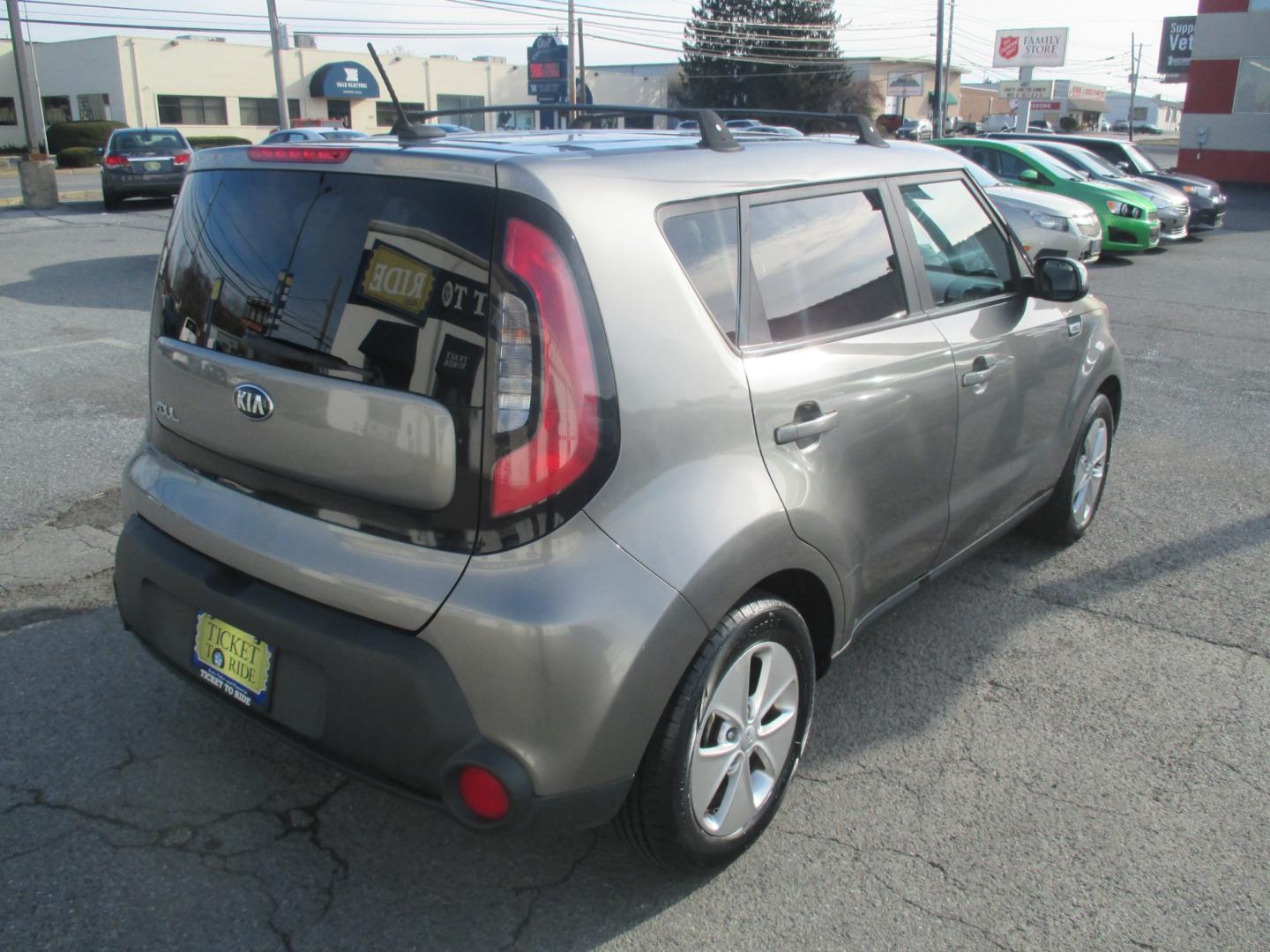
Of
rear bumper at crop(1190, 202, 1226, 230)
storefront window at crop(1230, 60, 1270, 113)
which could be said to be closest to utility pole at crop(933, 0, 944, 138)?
storefront window at crop(1230, 60, 1270, 113)

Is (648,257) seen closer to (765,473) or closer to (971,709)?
(765,473)

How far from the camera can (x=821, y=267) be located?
9.76ft

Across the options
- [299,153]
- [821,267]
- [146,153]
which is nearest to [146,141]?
[146,153]

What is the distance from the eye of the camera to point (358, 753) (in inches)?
92.3

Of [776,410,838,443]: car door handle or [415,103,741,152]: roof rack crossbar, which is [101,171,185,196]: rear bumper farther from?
[776,410,838,443]: car door handle

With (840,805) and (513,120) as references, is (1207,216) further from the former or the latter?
(513,120)

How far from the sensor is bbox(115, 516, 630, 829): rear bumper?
221cm

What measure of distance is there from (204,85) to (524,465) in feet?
185

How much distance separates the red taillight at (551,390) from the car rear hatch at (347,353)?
7 centimetres

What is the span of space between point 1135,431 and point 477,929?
18.7 feet

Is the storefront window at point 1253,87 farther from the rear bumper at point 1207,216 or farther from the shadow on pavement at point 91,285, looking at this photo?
the shadow on pavement at point 91,285

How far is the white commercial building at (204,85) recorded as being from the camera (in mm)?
49406

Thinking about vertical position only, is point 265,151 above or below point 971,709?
above

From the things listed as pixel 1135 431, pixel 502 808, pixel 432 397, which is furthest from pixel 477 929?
pixel 1135 431
